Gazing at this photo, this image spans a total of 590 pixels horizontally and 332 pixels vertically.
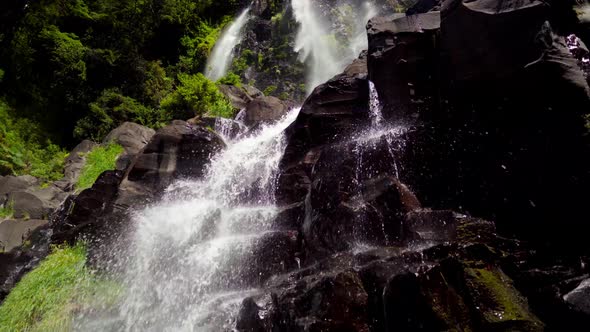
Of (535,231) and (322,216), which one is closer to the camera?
(535,231)

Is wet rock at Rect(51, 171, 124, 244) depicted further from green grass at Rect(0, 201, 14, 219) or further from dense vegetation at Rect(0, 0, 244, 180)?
dense vegetation at Rect(0, 0, 244, 180)

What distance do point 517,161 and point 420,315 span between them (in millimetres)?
3550

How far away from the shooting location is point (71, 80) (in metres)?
17.3

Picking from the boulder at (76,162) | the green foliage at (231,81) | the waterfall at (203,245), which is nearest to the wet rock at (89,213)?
the waterfall at (203,245)

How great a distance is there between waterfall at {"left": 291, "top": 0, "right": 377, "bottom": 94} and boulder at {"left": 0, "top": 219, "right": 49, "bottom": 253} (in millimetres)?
11236

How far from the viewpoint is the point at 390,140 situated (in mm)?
7684

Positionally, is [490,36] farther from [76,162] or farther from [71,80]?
[71,80]

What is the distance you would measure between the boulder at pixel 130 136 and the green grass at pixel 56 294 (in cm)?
608

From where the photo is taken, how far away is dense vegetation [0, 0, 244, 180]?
16.7m

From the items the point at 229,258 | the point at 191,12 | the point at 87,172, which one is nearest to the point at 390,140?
the point at 229,258

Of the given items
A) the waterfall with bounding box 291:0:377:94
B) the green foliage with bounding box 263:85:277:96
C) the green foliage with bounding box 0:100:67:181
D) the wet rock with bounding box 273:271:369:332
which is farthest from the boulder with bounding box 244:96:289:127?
the wet rock with bounding box 273:271:369:332

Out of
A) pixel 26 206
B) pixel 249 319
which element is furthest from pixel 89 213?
pixel 249 319

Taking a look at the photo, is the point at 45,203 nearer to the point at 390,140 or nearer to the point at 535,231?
the point at 390,140

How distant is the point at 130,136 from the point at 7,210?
4.74m
